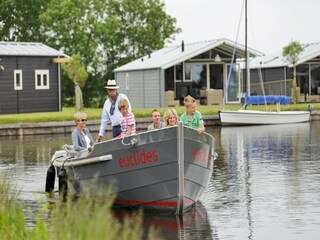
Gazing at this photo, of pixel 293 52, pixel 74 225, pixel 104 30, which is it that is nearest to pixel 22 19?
pixel 104 30

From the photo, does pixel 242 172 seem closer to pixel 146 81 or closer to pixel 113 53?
pixel 146 81

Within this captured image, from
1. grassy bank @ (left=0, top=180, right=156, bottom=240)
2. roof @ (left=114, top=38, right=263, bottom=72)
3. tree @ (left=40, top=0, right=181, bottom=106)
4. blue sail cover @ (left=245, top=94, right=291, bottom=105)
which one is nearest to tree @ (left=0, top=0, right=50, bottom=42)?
tree @ (left=40, top=0, right=181, bottom=106)

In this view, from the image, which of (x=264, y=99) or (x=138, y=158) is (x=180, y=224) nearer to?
(x=138, y=158)

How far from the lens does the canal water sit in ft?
41.0

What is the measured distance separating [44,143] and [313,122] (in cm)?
1673

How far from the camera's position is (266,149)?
88.4ft

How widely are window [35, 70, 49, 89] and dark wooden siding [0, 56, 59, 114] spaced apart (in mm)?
174

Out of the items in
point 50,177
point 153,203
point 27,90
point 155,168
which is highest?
point 27,90

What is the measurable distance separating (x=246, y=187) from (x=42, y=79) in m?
31.0

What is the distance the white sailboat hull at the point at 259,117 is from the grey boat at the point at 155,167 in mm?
26151

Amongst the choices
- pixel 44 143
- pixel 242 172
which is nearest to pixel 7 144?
pixel 44 143

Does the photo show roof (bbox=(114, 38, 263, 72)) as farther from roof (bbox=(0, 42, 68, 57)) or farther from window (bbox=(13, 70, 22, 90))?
window (bbox=(13, 70, 22, 90))

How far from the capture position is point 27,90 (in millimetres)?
46438

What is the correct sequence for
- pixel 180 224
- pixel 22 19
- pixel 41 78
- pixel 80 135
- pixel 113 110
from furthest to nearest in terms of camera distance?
pixel 22 19 < pixel 41 78 < pixel 113 110 < pixel 80 135 < pixel 180 224
